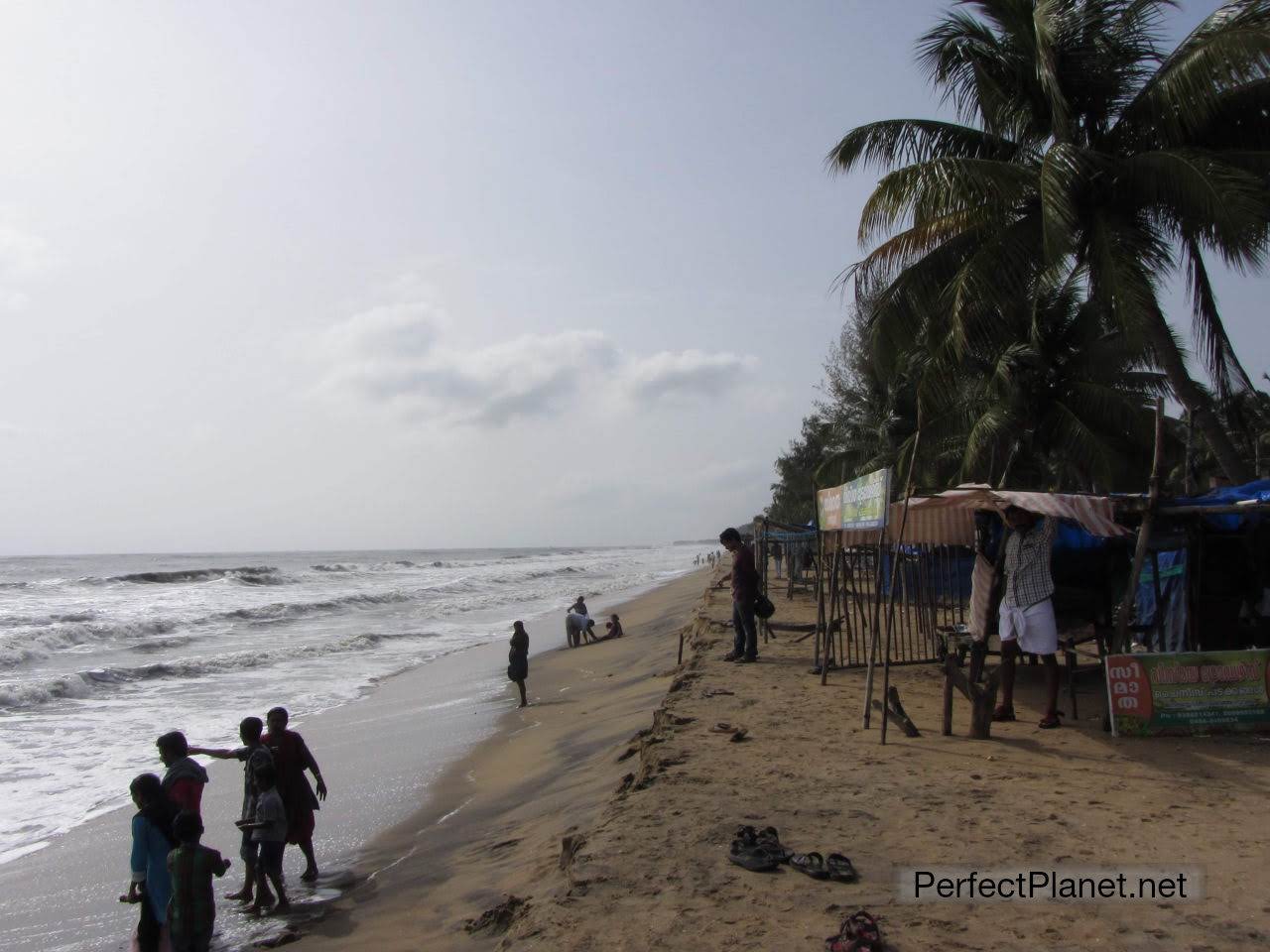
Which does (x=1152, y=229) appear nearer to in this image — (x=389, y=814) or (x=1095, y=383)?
(x=1095, y=383)

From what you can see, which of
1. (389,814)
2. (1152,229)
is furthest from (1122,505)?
(389,814)

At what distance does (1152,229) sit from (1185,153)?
4.48ft

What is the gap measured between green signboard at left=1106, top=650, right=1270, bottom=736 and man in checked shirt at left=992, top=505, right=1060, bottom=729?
523 mm

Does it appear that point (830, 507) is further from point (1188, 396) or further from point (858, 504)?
point (1188, 396)

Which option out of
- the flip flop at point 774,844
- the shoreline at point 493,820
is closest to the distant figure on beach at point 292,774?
the shoreline at point 493,820

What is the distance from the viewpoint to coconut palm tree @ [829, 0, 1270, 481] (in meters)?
9.57

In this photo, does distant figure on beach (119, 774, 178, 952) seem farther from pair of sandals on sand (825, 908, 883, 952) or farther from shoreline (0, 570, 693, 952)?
pair of sandals on sand (825, 908, 883, 952)

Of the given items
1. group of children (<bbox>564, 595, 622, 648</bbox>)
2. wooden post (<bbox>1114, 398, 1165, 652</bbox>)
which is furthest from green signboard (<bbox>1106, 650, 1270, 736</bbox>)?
group of children (<bbox>564, 595, 622, 648</bbox>)

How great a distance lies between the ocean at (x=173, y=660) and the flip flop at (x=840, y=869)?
675 cm

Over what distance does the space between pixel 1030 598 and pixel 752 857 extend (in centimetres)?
403

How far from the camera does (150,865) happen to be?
464 cm

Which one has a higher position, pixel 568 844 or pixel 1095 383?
pixel 1095 383

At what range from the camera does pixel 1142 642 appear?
1013 cm

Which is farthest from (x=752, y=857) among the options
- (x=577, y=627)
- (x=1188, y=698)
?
(x=577, y=627)
